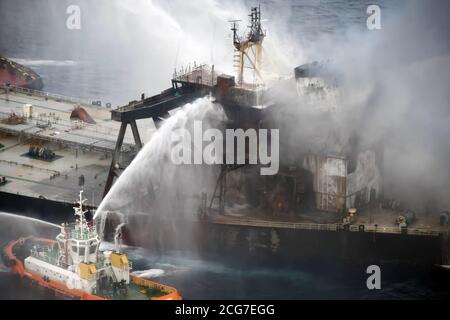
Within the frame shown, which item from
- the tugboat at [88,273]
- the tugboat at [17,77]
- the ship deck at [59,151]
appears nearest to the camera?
the tugboat at [88,273]

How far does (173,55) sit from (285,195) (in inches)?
2100

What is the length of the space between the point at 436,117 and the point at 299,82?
1143 centimetres

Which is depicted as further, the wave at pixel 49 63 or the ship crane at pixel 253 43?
the wave at pixel 49 63

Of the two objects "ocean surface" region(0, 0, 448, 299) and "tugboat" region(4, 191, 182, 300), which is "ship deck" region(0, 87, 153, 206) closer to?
"ocean surface" region(0, 0, 448, 299)

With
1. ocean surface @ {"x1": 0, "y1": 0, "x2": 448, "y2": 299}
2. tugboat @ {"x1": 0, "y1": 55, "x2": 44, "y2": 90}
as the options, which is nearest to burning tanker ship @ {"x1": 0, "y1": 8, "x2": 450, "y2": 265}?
ocean surface @ {"x1": 0, "y1": 0, "x2": 448, "y2": 299}

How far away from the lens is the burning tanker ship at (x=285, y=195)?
70.2 metres

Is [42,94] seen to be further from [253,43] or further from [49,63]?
[49,63]

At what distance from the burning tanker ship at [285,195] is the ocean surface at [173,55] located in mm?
1707

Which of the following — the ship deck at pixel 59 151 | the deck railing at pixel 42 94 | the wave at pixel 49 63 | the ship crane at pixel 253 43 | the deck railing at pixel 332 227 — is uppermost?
the wave at pixel 49 63

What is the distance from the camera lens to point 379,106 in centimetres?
7294

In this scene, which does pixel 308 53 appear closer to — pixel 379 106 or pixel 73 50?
pixel 379 106

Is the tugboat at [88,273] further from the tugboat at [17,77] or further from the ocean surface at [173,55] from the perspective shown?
the tugboat at [17,77]

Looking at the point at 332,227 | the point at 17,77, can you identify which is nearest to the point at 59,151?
the point at 332,227

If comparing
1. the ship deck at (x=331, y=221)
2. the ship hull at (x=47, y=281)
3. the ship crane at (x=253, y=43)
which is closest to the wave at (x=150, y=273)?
the ship deck at (x=331, y=221)
